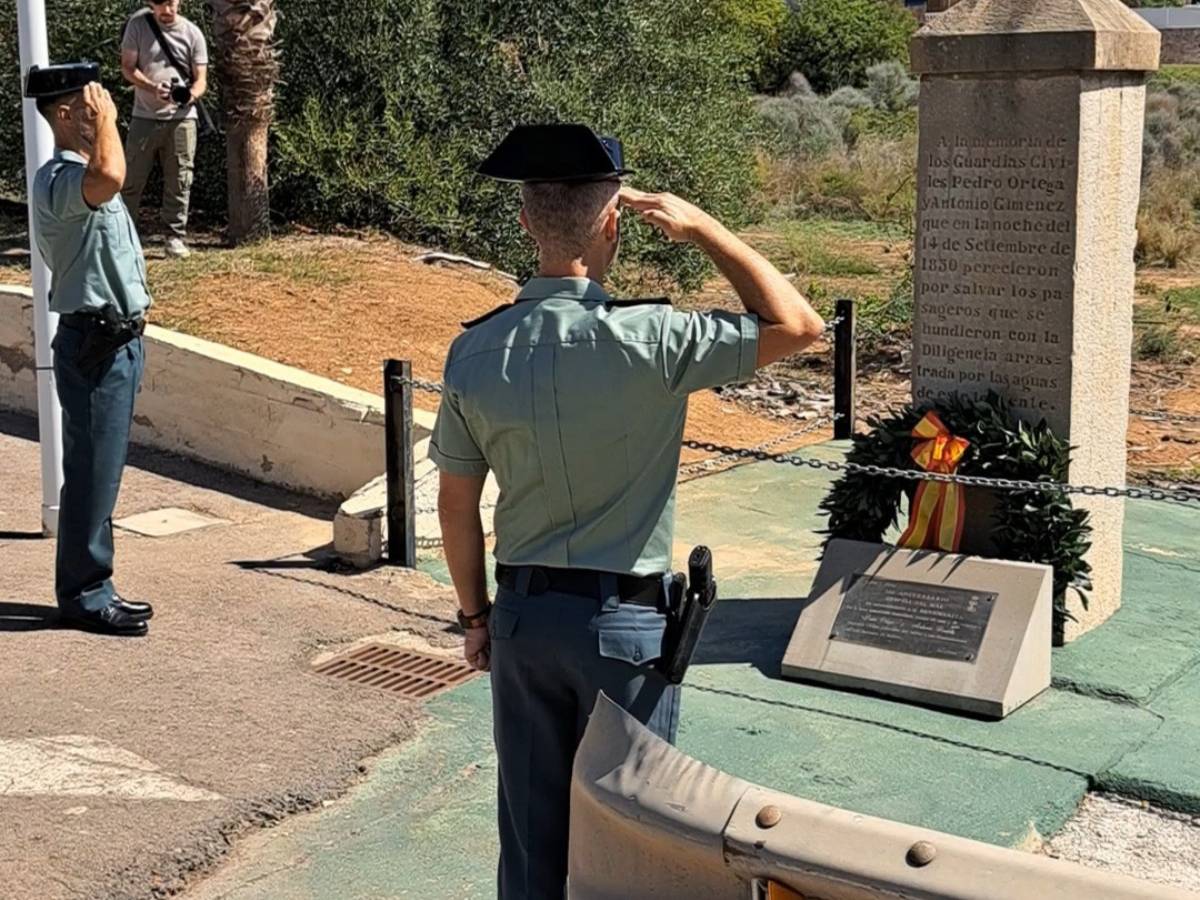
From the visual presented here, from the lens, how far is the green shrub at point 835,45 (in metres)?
47.5

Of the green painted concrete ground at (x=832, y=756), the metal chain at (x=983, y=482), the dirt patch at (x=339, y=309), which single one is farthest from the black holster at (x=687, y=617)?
the dirt patch at (x=339, y=309)

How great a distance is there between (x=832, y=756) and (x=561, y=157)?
2.78 m

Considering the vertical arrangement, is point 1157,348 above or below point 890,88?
below

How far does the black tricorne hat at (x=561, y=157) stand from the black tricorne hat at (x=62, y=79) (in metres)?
3.43

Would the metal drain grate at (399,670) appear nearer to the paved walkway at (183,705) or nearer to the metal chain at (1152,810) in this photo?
the paved walkway at (183,705)

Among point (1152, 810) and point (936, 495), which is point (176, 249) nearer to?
point (936, 495)

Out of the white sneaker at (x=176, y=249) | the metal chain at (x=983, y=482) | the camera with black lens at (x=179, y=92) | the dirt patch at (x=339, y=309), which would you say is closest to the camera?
the metal chain at (x=983, y=482)

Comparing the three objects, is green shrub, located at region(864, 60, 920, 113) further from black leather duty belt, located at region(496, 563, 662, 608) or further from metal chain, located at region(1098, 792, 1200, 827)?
black leather duty belt, located at region(496, 563, 662, 608)

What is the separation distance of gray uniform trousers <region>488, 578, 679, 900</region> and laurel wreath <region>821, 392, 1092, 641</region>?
298 centimetres

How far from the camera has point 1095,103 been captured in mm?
5930

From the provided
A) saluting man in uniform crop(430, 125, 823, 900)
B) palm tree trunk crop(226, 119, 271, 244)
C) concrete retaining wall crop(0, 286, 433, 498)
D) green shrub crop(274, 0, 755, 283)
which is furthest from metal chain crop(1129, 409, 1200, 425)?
saluting man in uniform crop(430, 125, 823, 900)

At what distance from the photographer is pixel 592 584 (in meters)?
3.30

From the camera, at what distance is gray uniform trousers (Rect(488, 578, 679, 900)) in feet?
10.8

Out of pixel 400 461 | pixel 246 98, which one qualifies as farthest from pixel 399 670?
pixel 246 98
